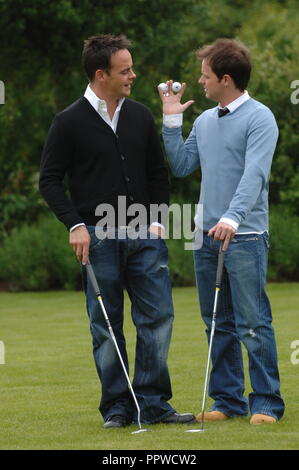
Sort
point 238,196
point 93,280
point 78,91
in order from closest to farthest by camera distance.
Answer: point 238,196
point 93,280
point 78,91

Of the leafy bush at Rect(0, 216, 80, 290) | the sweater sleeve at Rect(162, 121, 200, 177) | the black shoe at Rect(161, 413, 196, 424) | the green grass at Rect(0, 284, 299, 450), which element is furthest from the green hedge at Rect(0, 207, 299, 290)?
the black shoe at Rect(161, 413, 196, 424)

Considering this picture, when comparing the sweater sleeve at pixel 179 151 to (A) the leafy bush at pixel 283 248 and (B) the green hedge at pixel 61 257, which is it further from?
(A) the leafy bush at pixel 283 248

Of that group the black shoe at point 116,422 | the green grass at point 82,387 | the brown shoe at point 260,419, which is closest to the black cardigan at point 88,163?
the black shoe at point 116,422

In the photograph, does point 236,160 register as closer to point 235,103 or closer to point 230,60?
point 235,103

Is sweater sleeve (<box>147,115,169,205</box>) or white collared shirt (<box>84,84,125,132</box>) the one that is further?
sweater sleeve (<box>147,115,169,205</box>)

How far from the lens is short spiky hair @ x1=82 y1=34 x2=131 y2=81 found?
6695mm

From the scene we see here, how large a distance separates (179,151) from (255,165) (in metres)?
0.59

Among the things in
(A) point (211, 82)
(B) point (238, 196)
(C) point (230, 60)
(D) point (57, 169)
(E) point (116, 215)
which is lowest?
(E) point (116, 215)

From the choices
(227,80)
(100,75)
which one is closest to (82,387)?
(100,75)

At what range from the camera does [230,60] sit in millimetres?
6723

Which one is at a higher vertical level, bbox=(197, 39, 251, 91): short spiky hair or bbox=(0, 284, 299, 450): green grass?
bbox=(197, 39, 251, 91): short spiky hair

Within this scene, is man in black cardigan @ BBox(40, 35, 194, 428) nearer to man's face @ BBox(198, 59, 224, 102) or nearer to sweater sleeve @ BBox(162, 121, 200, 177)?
sweater sleeve @ BBox(162, 121, 200, 177)

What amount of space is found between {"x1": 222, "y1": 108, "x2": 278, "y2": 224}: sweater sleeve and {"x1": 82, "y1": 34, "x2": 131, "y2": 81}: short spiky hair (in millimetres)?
878
